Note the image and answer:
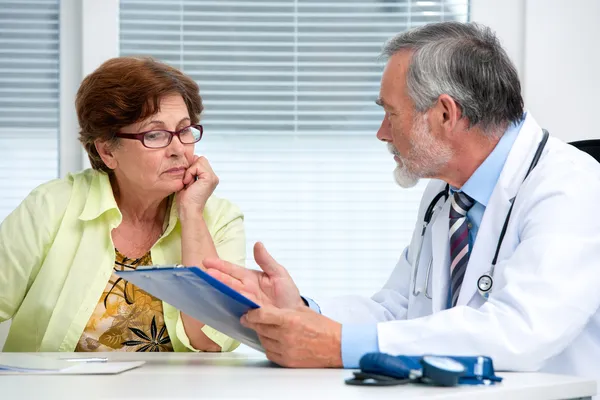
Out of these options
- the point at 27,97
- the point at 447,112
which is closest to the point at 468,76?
the point at 447,112

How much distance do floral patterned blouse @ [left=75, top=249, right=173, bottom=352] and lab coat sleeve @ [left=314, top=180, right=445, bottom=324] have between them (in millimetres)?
418

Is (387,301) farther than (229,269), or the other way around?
(387,301)

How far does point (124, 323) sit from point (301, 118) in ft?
4.33

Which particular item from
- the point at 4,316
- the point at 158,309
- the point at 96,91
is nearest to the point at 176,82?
the point at 96,91

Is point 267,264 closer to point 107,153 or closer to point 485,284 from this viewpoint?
point 485,284

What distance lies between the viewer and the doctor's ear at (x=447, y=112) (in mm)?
1783

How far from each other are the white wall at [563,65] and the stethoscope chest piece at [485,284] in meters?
1.63

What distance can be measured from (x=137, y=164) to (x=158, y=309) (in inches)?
15.0

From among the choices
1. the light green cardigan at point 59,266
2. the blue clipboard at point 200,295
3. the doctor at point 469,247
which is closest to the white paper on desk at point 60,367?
the blue clipboard at point 200,295

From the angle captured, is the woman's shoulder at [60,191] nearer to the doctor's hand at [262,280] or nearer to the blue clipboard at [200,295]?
the doctor's hand at [262,280]

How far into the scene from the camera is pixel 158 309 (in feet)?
6.73

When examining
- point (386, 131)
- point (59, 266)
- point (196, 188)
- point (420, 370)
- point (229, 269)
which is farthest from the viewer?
point (196, 188)

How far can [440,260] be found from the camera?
180 cm

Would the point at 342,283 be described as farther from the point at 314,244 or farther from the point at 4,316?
the point at 4,316
